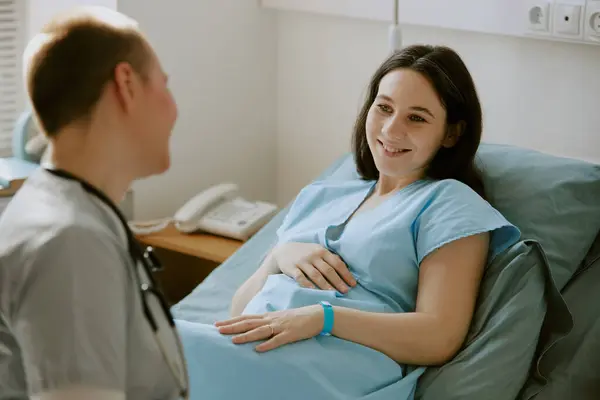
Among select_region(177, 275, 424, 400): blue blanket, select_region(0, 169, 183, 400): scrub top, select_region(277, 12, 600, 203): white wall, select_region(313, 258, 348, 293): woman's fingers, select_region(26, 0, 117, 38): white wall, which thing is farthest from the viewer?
select_region(26, 0, 117, 38): white wall

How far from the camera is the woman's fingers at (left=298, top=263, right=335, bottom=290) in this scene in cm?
198

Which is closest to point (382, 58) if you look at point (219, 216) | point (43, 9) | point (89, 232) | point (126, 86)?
point (219, 216)

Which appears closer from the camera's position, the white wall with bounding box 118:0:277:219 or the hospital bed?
the hospital bed

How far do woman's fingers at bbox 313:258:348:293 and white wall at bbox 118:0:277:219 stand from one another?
1.03m

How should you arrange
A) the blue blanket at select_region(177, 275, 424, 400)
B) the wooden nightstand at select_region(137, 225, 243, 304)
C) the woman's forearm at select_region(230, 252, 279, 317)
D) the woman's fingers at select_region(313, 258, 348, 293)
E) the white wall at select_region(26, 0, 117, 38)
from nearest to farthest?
the blue blanket at select_region(177, 275, 424, 400)
the woman's fingers at select_region(313, 258, 348, 293)
the woman's forearm at select_region(230, 252, 279, 317)
the wooden nightstand at select_region(137, 225, 243, 304)
the white wall at select_region(26, 0, 117, 38)

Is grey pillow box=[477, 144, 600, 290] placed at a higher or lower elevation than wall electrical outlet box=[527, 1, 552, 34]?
lower

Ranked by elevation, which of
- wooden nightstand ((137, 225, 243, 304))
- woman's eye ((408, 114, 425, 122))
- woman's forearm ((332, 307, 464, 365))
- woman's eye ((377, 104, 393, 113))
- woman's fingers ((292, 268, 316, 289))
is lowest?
wooden nightstand ((137, 225, 243, 304))

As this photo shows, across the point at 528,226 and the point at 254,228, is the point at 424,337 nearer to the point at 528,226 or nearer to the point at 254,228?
the point at 528,226

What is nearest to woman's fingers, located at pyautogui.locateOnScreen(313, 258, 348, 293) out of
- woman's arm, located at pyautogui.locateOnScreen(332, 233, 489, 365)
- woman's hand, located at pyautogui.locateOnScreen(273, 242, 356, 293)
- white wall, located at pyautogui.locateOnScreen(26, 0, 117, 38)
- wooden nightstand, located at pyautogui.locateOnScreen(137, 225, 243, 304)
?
woman's hand, located at pyautogui.locateOnScreen(273, 242, 356, 293)

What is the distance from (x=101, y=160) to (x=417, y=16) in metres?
1.64

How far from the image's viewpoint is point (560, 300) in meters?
1.89

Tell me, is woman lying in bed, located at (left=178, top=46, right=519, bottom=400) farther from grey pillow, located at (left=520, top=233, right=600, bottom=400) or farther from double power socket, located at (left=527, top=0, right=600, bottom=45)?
double power socket, located at (left=527, top=0, right=600, bottom=45)

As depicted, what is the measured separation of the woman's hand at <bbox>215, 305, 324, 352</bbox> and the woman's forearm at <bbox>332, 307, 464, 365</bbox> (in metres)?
0.05

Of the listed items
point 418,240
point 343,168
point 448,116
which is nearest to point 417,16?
point 343,168
